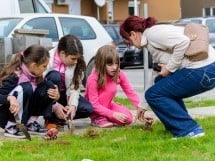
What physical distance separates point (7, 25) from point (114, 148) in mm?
7207

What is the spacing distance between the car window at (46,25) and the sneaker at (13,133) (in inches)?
247

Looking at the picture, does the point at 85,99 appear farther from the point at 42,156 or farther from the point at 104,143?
the point at 42,156

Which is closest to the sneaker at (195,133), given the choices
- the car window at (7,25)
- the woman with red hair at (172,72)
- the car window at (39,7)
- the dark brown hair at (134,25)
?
the woman with red hair at (172,72)

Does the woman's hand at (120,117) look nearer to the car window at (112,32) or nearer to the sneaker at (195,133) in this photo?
the sneaker at (195,133)

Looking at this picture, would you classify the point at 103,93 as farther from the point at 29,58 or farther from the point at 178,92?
the point at 178,92

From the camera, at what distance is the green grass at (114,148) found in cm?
537

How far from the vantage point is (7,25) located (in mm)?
12586

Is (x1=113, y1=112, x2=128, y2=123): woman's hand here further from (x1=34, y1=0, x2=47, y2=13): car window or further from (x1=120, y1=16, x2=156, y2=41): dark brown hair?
(x1=34, y1=0, x2=47, y2=13): car window

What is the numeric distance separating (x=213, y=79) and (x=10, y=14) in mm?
8701

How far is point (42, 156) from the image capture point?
5.46 m

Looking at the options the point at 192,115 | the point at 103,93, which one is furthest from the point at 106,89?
the point at 192,115

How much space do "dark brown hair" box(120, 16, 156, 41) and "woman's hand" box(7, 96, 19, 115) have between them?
47.5 inches

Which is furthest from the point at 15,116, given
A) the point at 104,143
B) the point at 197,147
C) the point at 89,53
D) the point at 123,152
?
the point at 89,53

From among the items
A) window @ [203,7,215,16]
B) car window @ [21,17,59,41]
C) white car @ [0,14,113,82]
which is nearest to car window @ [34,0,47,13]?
white car @ [0,14,113,82]
